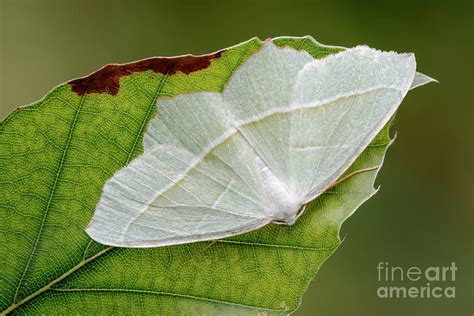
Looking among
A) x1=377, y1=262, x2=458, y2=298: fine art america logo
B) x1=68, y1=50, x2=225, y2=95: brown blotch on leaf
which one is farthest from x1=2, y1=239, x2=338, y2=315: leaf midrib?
x1=377, y1=262, x2=458, y2=298: fine art america logo

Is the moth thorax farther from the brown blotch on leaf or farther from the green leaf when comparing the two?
the brown blotch on leaf

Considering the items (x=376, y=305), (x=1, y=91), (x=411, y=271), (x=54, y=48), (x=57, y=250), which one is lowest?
(x=376, y=305)

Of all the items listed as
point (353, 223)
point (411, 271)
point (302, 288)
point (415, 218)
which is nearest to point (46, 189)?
point (302, 288)

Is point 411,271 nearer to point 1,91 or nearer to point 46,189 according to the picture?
point 46,189

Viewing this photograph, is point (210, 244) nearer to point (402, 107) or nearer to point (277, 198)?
point (277, 198)

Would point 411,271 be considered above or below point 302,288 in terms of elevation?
below

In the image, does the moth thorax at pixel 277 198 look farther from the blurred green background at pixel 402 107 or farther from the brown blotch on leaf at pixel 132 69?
the blurred green background at pixel 402 107

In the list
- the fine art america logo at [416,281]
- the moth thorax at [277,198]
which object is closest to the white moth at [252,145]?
the moth thorax at [277,198]

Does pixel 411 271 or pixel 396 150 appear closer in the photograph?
pixel 411 271
